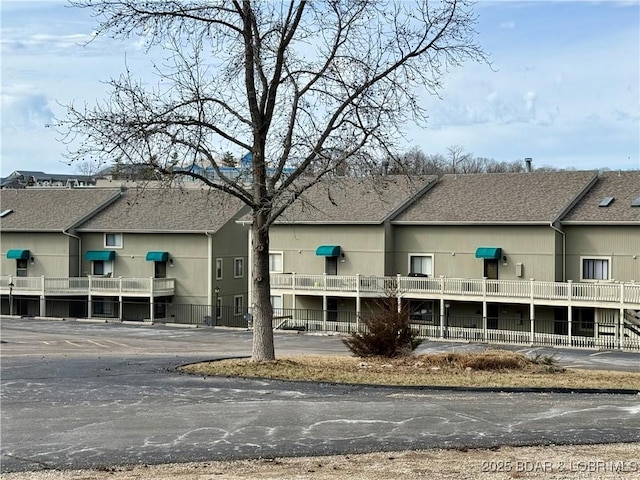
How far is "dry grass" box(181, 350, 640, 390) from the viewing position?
19.2 m

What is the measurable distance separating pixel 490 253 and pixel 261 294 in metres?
26.2

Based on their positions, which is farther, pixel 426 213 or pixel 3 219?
pixel 3 219

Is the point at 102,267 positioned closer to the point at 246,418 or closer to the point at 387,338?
the point at 387,338

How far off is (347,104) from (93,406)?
9.06 m

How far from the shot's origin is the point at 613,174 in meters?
49.0

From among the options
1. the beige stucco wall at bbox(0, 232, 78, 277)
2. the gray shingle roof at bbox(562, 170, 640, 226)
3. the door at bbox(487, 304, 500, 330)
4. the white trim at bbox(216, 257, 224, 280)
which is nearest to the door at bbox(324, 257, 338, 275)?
the white trim at bbox(216, 257, 224, 280)

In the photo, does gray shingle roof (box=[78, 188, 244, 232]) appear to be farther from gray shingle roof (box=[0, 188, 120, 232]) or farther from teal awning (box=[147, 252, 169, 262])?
teal awning (box=[147, 252, 169, 262])

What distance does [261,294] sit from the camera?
22.3m

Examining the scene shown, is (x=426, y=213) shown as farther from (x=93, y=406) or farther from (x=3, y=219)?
(x=93, y=406)

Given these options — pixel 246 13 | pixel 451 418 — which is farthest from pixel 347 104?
pixel 451 418

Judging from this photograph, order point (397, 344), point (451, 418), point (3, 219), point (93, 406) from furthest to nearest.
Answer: point (3, 219), point (397, 344), point (93, 406), point (451, 418)

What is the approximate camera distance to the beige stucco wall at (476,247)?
45.4 metres

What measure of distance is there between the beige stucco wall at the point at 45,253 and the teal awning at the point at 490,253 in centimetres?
2704

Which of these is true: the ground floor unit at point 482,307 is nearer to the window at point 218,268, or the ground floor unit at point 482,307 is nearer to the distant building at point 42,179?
the window at point 218,268
